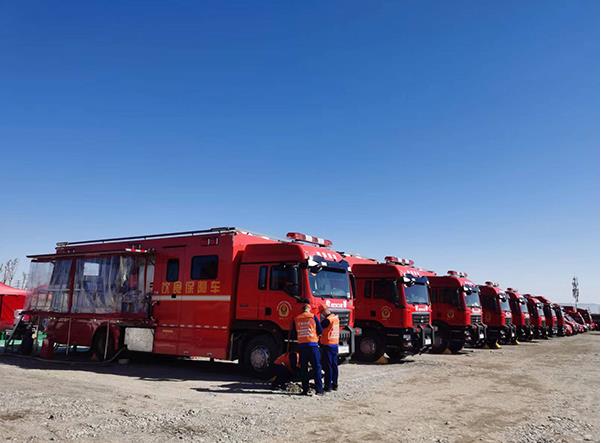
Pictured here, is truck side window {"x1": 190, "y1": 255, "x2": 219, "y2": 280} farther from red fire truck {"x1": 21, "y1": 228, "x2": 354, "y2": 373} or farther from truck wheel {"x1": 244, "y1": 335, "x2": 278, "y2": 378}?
truck wheel {"x1": 244, "y1": 335, "x2": 278, "y2": 378}

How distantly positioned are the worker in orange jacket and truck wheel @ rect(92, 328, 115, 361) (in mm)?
6321

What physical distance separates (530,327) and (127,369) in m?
22.5

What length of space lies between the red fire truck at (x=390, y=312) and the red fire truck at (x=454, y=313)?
3.32m

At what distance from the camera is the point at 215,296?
38.5 ft

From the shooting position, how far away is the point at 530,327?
27.1 metres

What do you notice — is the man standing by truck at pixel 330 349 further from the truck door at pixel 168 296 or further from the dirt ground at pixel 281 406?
the truck door at pixel 168 296

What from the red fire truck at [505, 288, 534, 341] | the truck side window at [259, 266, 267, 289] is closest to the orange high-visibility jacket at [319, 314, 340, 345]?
the truck side window at [259, 266, 267, 289]

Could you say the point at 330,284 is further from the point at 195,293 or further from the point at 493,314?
the point at 493,314

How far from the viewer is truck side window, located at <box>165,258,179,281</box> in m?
12.6

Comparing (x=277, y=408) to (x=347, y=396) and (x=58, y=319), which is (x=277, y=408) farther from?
(x=58, y=319)

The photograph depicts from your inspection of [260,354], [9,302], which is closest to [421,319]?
[260,354]

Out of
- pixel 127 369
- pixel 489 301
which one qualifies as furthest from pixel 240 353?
pixel 489 301

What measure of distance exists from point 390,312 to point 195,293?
612 cm

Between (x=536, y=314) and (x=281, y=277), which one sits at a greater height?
(x=536, y=314)
